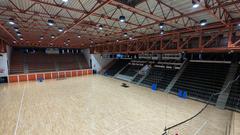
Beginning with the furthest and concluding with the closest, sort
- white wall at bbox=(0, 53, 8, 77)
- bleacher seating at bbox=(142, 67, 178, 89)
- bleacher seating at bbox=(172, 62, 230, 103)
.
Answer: white wall at bbox=(0, 53, 8, 77)
bleacher seating at bbox=(142, 67, 178, 89)
bleacher seating at bbox=(172, 62, 230, 103)

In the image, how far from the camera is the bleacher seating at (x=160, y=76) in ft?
50.8

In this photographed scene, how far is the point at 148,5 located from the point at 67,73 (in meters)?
21.6

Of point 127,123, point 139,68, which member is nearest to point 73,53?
point 139,68

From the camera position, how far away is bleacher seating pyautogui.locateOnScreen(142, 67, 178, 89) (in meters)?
15.5

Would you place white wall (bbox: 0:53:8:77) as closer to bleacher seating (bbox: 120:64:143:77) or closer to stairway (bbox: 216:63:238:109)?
bleacher seating (bbox: 120:64:143:77)

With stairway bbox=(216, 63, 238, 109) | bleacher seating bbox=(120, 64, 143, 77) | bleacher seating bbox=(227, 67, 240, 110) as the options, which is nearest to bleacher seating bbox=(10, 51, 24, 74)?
bleacher seating bbox=(120, 64, 143, 77)

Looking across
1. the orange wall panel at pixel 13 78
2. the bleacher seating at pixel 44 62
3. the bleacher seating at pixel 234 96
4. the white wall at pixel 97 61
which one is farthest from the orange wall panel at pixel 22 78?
the bleacher seating at pixel 234 96

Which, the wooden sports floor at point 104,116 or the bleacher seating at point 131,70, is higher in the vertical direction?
the bleacher seating at point 131,70

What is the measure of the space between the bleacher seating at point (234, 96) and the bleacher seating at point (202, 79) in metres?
0.90

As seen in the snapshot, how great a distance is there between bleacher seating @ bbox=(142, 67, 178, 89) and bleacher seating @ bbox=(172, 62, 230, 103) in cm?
127

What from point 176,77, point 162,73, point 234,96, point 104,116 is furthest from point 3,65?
point 234,96

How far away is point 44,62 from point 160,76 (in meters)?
21.7

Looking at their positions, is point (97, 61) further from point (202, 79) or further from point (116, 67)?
point (202, 79)

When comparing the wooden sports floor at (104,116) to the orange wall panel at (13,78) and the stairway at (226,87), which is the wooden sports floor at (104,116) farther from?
the orange wall panel at (13,78)
